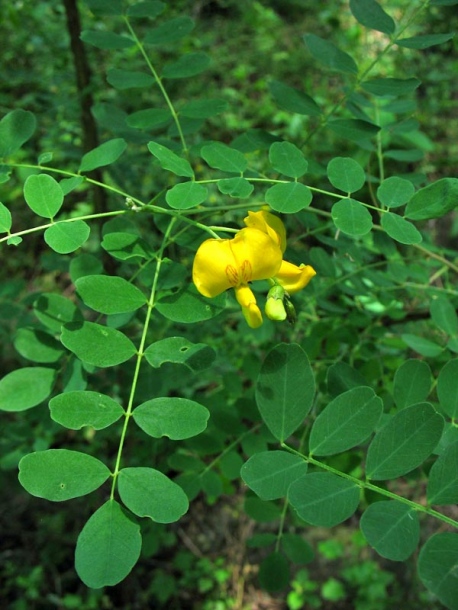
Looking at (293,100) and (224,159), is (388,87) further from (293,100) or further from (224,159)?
(224,159)

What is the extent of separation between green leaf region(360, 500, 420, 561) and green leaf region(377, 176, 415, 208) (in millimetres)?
436

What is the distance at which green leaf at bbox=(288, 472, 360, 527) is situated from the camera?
71 centimetres

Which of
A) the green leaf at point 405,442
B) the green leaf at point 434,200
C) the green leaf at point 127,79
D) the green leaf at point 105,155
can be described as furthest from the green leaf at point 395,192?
the green leaf at point 127,79

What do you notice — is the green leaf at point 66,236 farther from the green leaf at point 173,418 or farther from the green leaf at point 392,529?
the green leaf at point 392,529

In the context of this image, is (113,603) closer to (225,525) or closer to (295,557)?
(225,525)

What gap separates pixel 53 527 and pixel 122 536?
4.92 ft

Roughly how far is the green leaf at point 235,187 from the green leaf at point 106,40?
471 mm

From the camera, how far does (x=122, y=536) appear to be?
0.73m

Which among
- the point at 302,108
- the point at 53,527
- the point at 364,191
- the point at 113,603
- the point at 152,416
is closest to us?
the point at 152,416

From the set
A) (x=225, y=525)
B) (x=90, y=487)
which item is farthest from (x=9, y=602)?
(x=90, y=487)

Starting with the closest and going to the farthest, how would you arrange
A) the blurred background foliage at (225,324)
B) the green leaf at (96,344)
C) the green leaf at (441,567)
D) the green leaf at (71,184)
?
the green leaf at (441,567)
the green leaf at (96,344)
the green leaf at (71,184)
the blurred background foliage at (225,324)

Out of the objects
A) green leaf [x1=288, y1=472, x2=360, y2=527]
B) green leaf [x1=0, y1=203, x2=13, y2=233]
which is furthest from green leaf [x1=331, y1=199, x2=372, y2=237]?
green leaf [x1=0, y1=203, x2=13, y2=233]

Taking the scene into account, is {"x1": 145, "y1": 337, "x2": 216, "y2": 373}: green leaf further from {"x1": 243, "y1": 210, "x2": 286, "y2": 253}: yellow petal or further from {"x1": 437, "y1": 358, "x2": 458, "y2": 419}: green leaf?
{"x1": 437, "y1": 358, "x2": 458, "y2": 419}: green leaf

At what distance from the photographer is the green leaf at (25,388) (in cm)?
97
